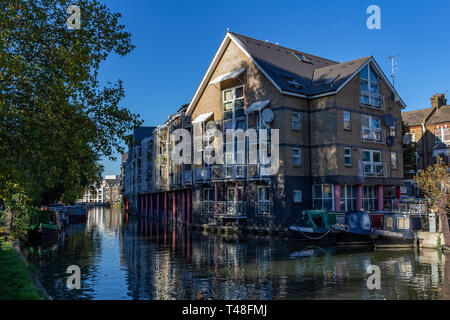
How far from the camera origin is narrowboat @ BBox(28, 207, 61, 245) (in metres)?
30.6

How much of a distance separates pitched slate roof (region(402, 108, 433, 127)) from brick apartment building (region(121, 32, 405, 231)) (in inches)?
664

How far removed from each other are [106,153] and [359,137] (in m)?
25.2

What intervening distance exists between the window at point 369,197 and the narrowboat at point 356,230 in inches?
356

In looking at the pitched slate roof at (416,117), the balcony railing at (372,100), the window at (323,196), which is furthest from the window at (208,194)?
the pitched slate roof at (416,117)

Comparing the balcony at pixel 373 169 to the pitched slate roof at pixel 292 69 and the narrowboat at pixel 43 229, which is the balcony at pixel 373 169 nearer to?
the pitched slate roof at pixel 292 69

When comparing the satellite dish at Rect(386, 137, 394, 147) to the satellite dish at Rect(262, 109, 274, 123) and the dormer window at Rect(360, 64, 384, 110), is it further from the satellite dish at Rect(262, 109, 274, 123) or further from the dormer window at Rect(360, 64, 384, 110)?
the satellite dish at Rect(262, 109, 274, 123)

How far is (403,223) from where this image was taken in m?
26.8

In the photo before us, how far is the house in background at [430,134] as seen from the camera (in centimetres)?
5294

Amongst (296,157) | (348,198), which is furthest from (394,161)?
(296,157)

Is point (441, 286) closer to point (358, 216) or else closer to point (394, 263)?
point (394, 263)

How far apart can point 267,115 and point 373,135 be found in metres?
10.4

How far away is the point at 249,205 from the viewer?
37875 millimetres
